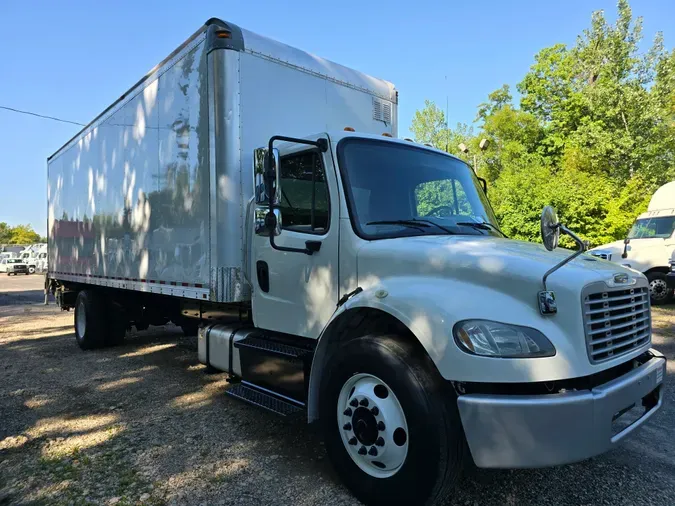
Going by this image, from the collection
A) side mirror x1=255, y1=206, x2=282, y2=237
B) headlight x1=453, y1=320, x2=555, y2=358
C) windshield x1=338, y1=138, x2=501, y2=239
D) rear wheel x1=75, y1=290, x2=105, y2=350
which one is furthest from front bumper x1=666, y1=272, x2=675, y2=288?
rear wheel x1=75, y1=290, x2=105, y2=350

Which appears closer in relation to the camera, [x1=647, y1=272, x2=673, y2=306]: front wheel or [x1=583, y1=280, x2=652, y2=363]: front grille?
[x1=583, y1=280, x2=652, y2=363]: front grille

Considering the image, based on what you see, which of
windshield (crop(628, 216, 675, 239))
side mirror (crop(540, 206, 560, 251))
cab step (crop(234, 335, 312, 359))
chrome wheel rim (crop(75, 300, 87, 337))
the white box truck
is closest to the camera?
the white box truck

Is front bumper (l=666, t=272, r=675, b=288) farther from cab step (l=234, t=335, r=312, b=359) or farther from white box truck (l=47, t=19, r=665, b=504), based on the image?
cab step (l=234, t=335, r=312, b=359)

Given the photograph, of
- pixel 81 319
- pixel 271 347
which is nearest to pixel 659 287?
pixel 271 347

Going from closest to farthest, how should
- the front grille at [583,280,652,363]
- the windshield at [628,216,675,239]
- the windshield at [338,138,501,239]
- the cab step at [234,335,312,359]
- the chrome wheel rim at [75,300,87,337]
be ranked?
the front grille at [583,280,652,363] → the windshield at [338,138,501,239] → the cab step at [234,335,312,359] → the chrome wheel rim at [75,300,87,337] → the windshield at [628,216,675,239]

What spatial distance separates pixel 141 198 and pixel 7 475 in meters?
3.42

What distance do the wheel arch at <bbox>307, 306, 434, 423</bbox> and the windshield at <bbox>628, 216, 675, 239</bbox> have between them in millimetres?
12852

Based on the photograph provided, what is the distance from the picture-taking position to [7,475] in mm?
3607

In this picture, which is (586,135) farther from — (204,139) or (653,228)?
(204,139)

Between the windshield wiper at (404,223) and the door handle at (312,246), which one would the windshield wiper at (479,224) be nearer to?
the windshield wiper at (404,223)

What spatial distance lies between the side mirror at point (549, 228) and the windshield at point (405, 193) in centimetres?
90

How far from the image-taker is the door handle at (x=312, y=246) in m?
3.72

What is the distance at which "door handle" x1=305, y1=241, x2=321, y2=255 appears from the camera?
3.72 meters

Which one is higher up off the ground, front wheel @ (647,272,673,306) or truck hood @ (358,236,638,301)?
truck hood @ (358,236,638,301)
